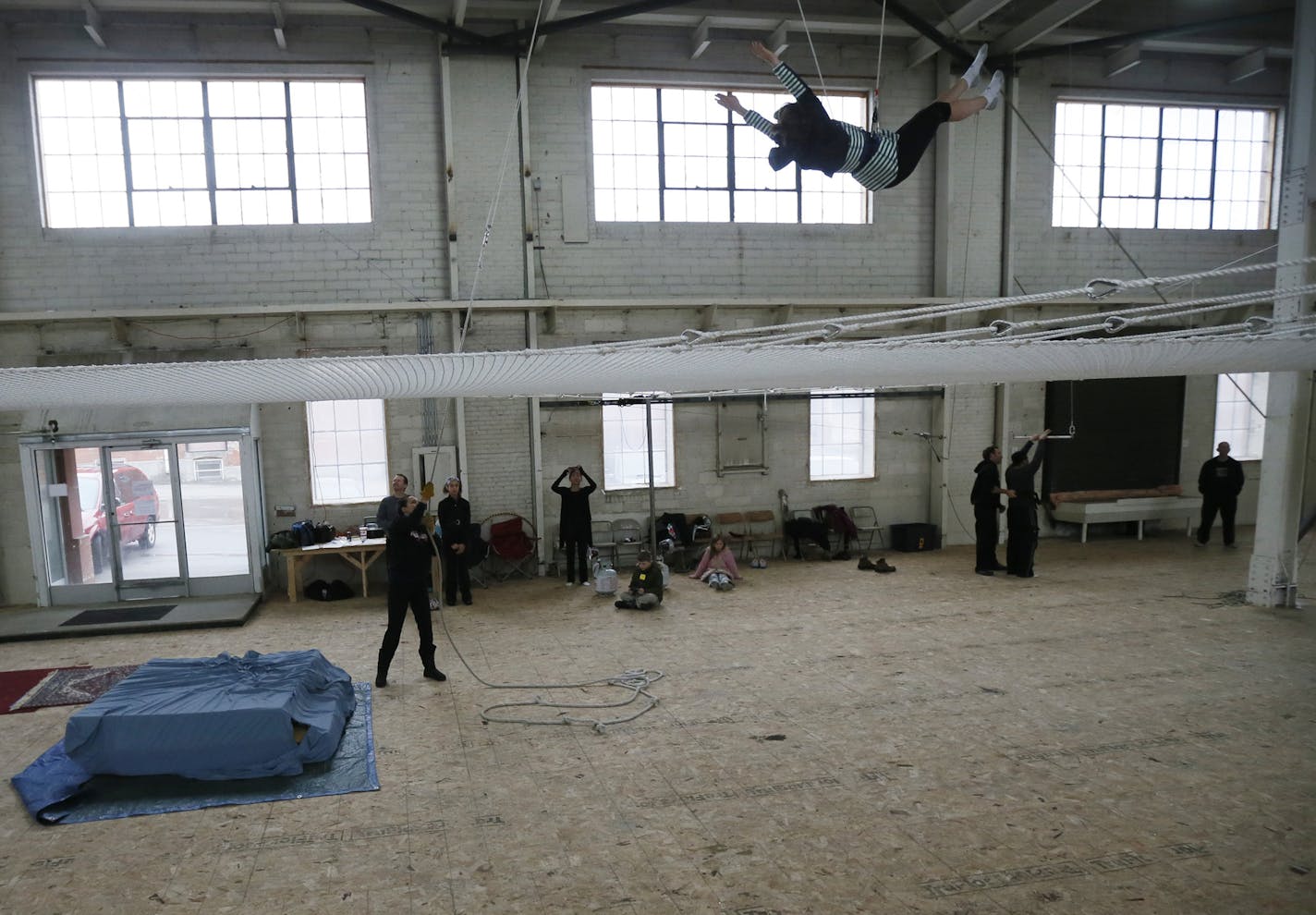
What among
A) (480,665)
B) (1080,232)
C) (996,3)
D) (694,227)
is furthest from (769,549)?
(996,3)

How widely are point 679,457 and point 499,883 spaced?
734 centimetres

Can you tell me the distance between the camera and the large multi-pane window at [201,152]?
914 centimetres

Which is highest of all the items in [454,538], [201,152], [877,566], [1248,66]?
[1248,66]

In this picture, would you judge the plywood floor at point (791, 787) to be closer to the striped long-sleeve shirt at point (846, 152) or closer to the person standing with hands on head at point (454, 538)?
the person standing with hands on head at point (454, 538)

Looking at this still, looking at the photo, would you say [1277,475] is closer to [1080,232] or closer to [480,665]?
[1080,232]

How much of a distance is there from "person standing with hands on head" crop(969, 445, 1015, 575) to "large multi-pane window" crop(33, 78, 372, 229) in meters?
8.06

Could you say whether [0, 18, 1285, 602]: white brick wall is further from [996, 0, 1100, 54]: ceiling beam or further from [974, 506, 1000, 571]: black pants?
[974, 506, 1000, 571]: black pants

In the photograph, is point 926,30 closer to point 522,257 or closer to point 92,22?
point 522,257

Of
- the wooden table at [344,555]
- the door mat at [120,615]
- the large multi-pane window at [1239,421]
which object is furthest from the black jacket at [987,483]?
the door mat at [120,615]

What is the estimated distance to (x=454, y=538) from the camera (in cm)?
884

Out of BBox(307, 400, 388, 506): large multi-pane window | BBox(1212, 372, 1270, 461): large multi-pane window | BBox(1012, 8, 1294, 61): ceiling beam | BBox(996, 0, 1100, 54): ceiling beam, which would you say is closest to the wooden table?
BBox(307, 400, 388, 506): large multi-pane window

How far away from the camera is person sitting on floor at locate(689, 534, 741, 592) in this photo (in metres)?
9.38

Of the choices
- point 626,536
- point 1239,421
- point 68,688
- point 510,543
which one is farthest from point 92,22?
point 1239,421

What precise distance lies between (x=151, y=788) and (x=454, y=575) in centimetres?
452
